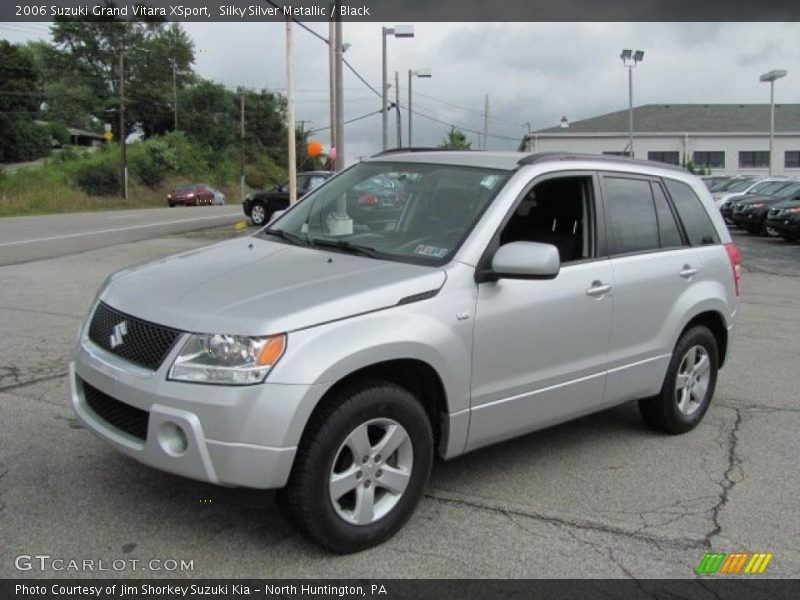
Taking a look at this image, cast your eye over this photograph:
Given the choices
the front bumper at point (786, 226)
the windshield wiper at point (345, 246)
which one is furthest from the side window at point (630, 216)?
the front bumper at point (786, 226)

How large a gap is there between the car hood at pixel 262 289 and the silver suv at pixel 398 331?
0.01 meters

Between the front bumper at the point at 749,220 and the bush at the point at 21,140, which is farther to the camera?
the bush at the point at 21,140

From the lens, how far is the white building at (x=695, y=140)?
55.3 metres

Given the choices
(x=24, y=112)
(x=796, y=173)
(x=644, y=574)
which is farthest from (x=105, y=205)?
(x=644, y=574)

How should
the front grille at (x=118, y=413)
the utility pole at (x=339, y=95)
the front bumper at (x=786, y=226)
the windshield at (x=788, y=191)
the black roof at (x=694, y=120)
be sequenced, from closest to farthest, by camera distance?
the front grille at (x=118, y=413), the utility pole at (x=339, y=95), the front bumper at (x=786, y=226), the windshield at (x=788, y=191), the black roof at (x=694, y=120)

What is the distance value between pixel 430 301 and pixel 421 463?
756mm

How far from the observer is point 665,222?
5246 mm

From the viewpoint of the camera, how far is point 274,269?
3.89m

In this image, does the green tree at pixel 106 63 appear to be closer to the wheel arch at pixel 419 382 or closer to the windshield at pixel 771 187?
the windshield at pixel 771 187
